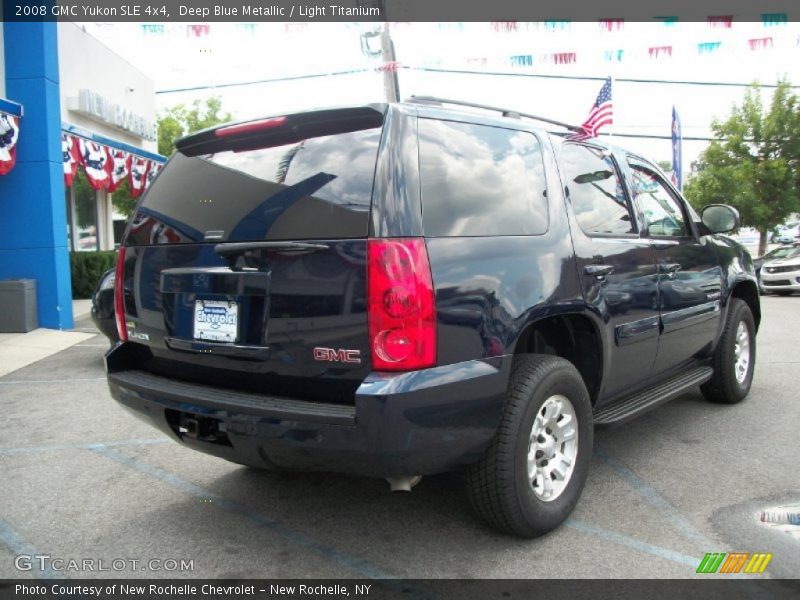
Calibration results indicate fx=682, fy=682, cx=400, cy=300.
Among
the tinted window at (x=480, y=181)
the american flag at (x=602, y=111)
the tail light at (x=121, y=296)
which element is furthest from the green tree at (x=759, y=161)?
the tail light at (x=121, y=296)

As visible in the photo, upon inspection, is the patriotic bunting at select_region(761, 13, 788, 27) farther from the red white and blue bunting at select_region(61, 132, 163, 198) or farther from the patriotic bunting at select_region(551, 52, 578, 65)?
the red white and blue bunting at select_region(61, 132, 163, 198)

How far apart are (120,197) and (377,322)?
20.0 m

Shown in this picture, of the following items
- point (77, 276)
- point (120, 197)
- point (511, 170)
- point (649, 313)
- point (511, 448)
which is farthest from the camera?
point (120, 197)

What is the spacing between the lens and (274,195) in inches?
114

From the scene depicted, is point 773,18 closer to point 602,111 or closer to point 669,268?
point 602,111

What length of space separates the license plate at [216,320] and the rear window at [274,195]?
29cm

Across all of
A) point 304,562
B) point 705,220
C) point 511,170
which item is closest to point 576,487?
point 304,562

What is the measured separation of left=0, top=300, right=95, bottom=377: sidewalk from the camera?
26.6 ft

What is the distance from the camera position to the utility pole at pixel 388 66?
44.5ft

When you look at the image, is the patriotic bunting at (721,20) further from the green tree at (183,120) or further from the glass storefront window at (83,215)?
the green tree at (183,120)

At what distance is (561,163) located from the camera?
11.9 feet

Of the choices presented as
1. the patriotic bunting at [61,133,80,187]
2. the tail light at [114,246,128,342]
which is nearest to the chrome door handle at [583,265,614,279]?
the tail light at [114,246,128,342]

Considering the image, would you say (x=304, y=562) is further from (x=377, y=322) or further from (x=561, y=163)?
(x=561, y=163)

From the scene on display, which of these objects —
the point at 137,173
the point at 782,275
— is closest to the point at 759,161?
the point at 782,275
